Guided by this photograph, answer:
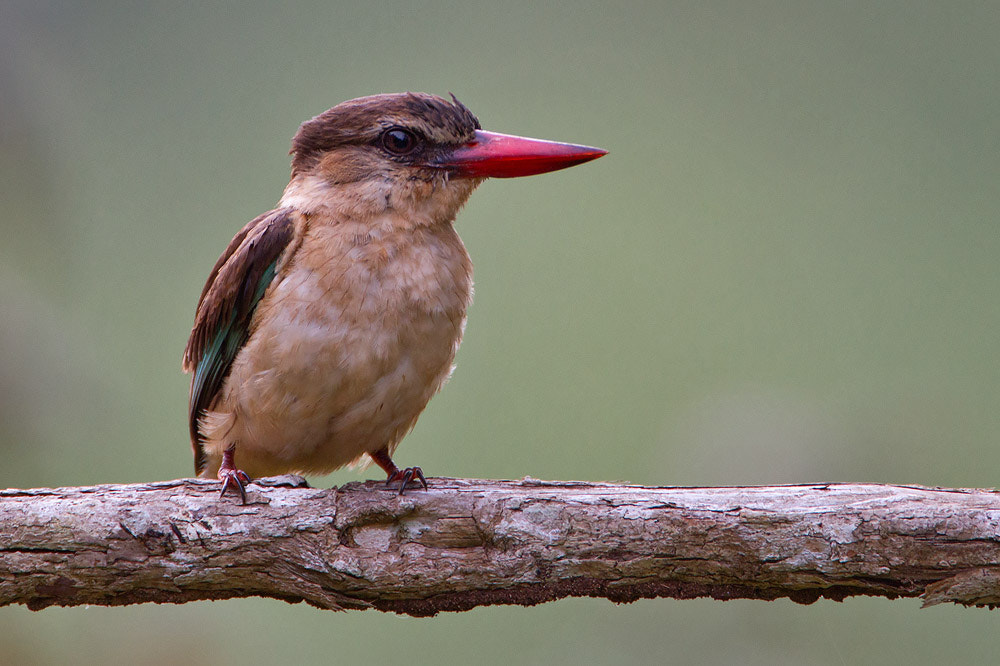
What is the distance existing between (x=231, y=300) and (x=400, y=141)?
0.60 m

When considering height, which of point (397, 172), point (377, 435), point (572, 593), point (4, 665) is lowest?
point (4, 665)

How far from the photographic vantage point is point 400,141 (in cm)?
256

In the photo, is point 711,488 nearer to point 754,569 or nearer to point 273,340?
point 754,569

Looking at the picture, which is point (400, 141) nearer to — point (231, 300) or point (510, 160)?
point (510, 160)

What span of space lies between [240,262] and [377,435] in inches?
22.0

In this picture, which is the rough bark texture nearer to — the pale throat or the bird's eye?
the pale throat

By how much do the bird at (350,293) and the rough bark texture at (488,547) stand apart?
28 cm

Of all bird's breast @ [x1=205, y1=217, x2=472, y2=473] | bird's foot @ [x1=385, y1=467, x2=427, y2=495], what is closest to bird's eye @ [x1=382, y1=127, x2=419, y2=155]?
bird's breast @ [x1=205, y1=217, x2=472, y2=473]

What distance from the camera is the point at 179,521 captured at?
2.02 metres

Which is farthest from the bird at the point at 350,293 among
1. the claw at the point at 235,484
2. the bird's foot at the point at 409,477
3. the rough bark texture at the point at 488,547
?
the rough bark texture at the point at 488,547

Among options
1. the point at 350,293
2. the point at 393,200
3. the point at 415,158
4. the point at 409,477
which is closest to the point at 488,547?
the point at 409,477

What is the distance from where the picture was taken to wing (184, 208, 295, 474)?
8.13ft

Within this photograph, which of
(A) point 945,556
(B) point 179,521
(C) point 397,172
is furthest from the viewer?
(C) point 397,172

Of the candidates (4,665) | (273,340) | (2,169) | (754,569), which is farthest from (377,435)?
(2,169)
